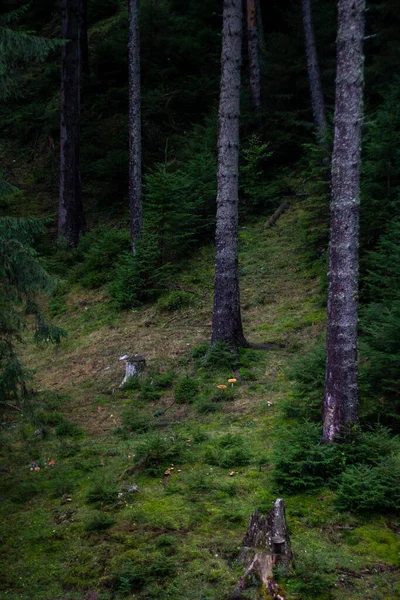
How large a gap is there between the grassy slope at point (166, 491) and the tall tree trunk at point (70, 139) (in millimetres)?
7230

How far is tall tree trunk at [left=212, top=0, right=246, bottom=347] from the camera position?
34.6ft

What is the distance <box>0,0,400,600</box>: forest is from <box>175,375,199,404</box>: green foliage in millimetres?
34

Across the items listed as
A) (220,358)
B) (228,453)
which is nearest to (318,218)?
(220,358)

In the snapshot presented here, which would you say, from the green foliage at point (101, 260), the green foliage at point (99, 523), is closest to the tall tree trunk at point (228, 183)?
the green foliage at point (99, 523)

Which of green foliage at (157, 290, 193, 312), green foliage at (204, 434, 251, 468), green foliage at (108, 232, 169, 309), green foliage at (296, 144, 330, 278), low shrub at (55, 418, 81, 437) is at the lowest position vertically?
low shrub at (55, 418, 81, 437)

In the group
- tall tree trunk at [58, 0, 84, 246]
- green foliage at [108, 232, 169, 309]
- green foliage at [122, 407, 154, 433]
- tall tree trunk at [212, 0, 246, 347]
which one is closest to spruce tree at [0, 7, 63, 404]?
green foliage at [122, 407, 154, 433]

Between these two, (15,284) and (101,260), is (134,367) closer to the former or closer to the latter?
(15,284)

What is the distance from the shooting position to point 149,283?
1484cm

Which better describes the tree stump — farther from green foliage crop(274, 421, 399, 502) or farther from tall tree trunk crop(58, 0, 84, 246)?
tall tree trunk crop(58, 0, 84, 246)

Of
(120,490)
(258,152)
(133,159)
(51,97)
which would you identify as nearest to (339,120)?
(120,490)

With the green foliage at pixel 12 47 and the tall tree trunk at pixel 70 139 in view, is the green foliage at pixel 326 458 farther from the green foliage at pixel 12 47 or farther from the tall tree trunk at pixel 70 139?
the tall tree trunk at pixel 70 139

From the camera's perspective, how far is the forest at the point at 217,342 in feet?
18.3

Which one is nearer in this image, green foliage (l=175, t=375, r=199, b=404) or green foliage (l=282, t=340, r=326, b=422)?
green foliage (l=282, t=340, r=326, b=422)

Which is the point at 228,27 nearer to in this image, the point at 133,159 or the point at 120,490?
the point at 133,159
